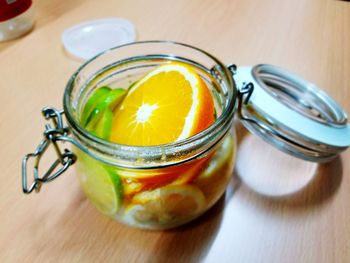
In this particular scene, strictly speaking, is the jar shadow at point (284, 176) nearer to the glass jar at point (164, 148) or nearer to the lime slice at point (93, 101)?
the glass jar at point (164, 148)

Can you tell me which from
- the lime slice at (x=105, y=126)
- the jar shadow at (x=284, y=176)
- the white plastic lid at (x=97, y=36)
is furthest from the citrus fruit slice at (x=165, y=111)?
the white plastic lid at (x=97, y=36)

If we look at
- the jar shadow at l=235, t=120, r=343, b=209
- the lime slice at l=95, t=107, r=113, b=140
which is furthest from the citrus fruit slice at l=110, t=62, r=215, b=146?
the jar shadow at l=235, t=120, r=343, b=209

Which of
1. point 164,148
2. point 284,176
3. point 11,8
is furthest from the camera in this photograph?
point 11,8

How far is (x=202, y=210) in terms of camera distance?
0.28 metres

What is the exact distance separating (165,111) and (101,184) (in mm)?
73

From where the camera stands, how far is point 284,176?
0.34 metres

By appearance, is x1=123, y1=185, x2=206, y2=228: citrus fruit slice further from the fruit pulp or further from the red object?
the red object

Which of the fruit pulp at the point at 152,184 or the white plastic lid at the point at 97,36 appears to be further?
the white plastic lid at the point at 97,36

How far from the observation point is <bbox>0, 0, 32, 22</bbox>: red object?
0.52m

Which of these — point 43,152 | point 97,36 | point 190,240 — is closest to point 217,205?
point 190,240

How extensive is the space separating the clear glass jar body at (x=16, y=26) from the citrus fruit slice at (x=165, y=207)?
1.35 feet

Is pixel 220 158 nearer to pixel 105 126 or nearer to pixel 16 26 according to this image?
pixel 105 126

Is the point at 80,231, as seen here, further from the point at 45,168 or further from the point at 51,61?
the point at 51,61

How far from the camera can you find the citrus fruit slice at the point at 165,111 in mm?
251
